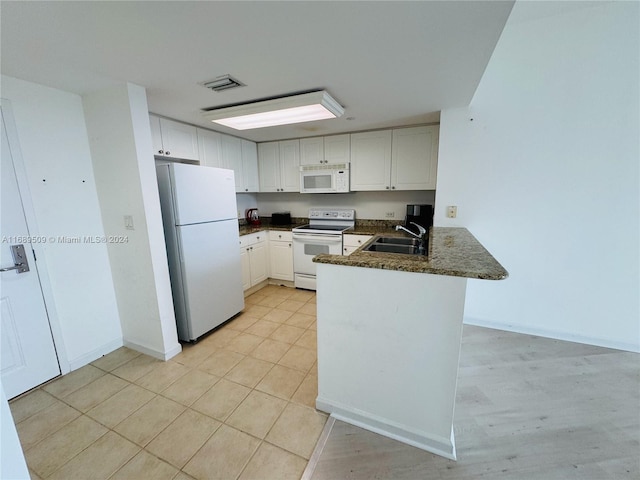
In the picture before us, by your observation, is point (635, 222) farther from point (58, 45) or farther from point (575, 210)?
point (58, 45)

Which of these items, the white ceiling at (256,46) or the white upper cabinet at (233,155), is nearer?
the white ceiling at (256,46)

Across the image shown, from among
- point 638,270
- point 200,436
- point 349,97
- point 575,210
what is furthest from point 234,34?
point 638,270

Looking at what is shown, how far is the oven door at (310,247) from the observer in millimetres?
3424

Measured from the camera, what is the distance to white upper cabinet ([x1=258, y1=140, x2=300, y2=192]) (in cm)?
385

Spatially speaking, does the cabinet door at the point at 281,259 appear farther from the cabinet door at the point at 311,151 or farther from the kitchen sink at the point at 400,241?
the kitchen sink at the point at 400,241

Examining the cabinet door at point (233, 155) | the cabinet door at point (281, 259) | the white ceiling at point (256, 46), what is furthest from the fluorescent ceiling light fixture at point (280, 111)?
the cabinet door at point (281, 259)

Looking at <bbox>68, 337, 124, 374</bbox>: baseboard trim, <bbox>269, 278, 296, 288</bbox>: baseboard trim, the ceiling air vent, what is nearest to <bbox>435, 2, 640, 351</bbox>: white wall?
the ceiling air vent

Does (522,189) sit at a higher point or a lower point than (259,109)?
lower

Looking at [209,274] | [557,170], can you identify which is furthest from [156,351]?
[557,170]

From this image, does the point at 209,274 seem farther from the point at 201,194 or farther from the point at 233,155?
the point at 233,155

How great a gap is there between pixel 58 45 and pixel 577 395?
3.87 meters

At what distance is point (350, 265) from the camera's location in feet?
4.82

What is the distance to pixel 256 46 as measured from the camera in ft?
4.65

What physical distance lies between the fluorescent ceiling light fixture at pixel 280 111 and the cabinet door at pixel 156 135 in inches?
21.3
